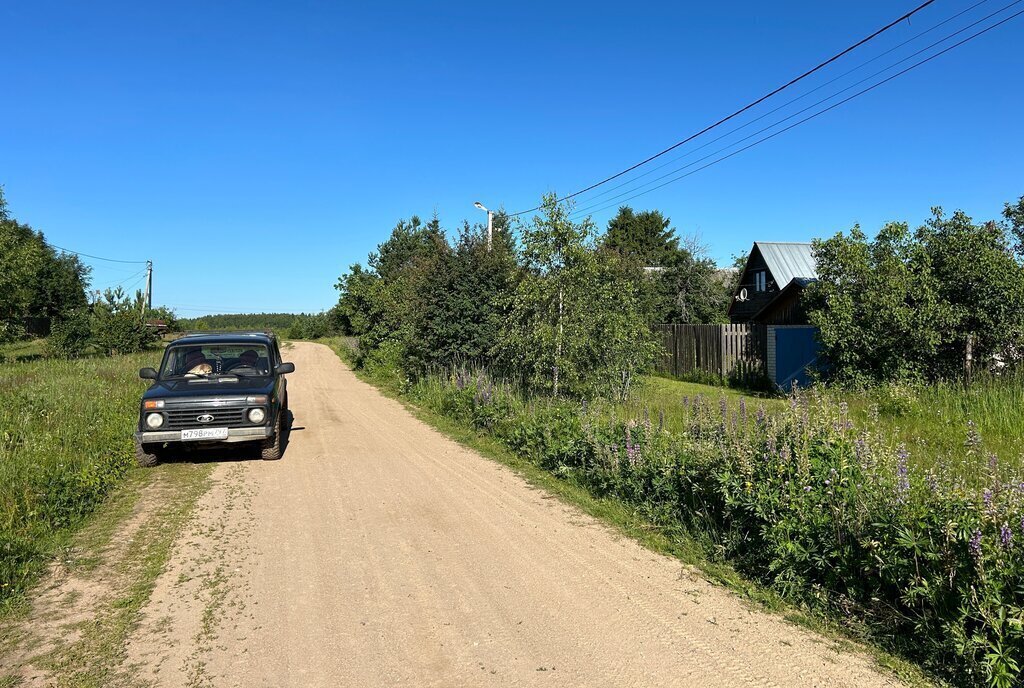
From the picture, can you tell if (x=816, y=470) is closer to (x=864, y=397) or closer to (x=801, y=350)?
(x=864, y=397)

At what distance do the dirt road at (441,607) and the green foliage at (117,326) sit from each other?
31835mm

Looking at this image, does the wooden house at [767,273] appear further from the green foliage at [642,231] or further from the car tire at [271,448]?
the car tire at [271,448]

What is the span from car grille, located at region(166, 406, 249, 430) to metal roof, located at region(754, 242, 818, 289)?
30.5 meters

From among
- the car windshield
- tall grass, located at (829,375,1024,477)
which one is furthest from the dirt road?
tall grass, located at (829,375,1024,477)

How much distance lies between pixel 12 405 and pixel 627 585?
1040 centimetres

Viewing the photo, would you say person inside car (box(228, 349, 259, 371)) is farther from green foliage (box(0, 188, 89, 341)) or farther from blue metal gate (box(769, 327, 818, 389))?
green foliage (box(0, 188, 89, 341))

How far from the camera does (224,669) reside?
11.2 feet

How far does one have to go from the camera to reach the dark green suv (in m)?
8.45

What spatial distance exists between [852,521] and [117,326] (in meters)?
38.7

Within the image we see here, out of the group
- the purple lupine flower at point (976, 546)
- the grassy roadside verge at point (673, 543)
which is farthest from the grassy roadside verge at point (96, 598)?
the purple lupine flower at point (976, 546)

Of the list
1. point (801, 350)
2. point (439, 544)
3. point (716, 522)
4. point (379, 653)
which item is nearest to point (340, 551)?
point (439, 544)

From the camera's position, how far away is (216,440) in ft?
28.1

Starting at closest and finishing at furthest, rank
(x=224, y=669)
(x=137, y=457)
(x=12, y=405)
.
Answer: (x=224, y=669)
(x=137, y=457)
(x=12, y=405)

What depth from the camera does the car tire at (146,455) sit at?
8516 mm
